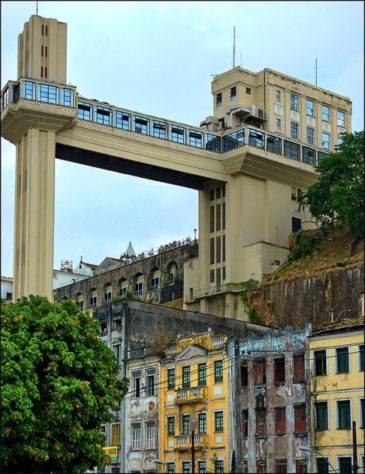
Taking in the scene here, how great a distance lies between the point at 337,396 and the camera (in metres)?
54.2

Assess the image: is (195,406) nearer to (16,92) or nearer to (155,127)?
(16,92)

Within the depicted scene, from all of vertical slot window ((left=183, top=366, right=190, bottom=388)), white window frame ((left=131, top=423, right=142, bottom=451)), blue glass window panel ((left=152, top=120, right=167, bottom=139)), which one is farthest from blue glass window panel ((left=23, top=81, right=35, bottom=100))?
white window frame ((left=131, top=423, right=142, bottom=451))

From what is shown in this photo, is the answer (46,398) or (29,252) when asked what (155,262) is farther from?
(46,398)

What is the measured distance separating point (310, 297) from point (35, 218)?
67.1 feet

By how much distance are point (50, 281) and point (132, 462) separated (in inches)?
713

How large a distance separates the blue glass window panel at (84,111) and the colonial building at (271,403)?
29.2 m

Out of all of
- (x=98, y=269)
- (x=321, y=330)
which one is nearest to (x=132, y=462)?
(x=321, y=330)

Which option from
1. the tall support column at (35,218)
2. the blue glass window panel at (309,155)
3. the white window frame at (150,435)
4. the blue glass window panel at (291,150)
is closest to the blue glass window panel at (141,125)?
the tall support column at (35,218)

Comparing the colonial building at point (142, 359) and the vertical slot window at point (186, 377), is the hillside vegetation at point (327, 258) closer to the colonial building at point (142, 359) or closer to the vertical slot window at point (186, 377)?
the colonial building at point (142, 359)

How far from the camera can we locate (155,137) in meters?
84.8

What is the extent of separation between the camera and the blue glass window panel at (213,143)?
8812cm

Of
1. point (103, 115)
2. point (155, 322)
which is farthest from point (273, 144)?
point (155, 322)

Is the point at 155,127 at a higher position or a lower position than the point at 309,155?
higher

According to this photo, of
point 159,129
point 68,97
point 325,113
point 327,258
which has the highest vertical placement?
point 325,113
